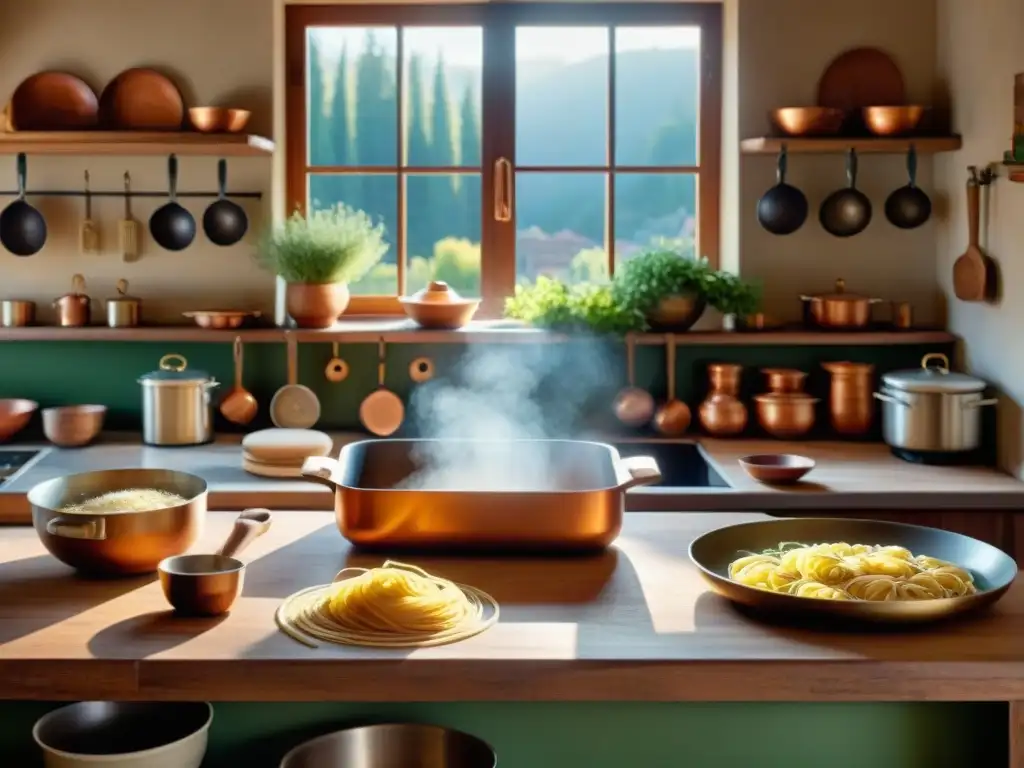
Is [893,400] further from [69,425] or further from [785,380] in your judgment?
[69,425]

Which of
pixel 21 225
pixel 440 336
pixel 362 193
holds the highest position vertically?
pixel 362 193

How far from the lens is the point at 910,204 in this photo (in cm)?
395

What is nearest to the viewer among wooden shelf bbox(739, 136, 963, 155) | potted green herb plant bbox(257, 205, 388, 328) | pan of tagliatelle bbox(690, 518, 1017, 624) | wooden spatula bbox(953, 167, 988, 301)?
pan of tagliatelle bbox(690, 518, 1017, 624)

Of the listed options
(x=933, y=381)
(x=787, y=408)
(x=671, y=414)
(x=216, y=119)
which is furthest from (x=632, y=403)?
(x=216, y=119)

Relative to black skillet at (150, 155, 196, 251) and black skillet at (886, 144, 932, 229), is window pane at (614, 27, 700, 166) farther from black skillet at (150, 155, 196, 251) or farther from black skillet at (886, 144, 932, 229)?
black skillet at (150, 155, 196, 251)

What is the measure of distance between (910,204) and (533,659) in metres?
2.66

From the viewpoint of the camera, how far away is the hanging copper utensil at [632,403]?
3912 mm

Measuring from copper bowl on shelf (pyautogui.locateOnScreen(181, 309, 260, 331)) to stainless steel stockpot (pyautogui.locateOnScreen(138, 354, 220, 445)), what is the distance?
0.17 m

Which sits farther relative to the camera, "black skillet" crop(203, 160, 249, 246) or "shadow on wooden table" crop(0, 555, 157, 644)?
"black skillet" crop(203, 160, 249, 246)

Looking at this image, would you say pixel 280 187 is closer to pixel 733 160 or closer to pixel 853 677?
pixel 733 160

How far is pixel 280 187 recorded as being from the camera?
416cm

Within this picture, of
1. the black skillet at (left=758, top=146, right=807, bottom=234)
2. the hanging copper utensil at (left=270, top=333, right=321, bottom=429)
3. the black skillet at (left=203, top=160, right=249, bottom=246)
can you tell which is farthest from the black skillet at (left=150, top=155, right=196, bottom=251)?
the black skillet at (left=758, top=146, right=807, bottom=234)

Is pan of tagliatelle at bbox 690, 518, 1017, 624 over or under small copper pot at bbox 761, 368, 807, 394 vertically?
under

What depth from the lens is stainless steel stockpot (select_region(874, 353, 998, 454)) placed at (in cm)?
351
